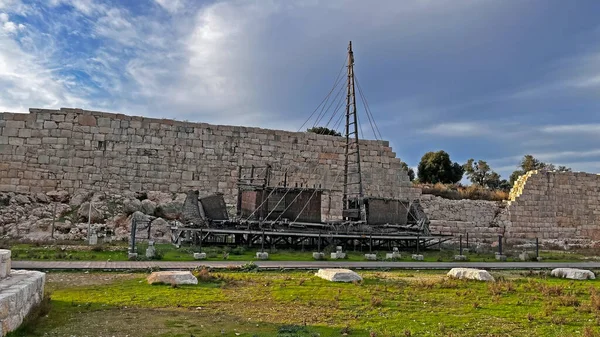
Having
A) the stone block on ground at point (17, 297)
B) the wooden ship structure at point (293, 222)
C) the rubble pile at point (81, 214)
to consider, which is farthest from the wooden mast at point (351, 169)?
the stone block on ground at point (17, 297)

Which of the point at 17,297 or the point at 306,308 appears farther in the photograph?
the point at 306,308

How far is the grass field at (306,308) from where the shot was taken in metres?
6.07

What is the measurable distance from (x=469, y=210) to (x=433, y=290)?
63.7ft

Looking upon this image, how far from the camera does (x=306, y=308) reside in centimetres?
739

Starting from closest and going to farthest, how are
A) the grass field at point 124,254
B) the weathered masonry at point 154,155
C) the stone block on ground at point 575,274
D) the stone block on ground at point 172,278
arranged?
the stone block on ground at point 172,278
the stone block on ground at point 575,274
the grass field at point 124,254
the weathered masonry at point 154,155

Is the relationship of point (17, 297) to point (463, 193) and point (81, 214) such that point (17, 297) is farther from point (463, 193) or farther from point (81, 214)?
point (463, 193)

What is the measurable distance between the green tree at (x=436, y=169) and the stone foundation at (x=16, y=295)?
37.6m

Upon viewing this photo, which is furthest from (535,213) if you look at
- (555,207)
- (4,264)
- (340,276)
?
(4,264)

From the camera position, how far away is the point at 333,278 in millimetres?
9773

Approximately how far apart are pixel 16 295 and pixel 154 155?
696 inches

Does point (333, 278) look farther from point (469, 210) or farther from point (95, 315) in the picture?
point (469, 210)

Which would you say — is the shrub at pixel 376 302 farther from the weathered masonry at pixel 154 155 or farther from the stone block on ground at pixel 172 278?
the weathered masonry at pixel 154 155

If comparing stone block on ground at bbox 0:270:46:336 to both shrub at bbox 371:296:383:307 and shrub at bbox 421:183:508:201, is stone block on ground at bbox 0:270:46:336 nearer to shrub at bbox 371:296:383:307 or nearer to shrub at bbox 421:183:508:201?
shrub at bbox 371:296:383:307

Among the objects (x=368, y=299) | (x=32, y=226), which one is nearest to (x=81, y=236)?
(x=32, y=226)
